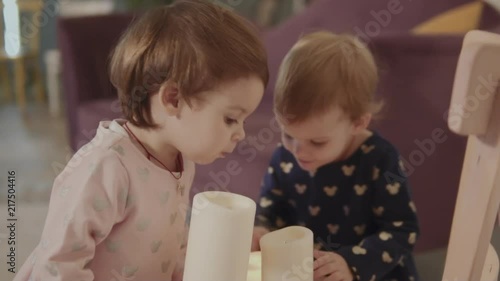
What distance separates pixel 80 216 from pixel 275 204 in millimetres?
372

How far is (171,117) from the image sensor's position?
63cm

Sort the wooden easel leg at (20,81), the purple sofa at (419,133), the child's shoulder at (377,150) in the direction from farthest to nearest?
the wooden easel leg at (20,81)
the purple sofa at (419,133)
the child's shoulder at (377,150)

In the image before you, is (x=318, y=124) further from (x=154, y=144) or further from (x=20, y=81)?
(x=20, y=81)

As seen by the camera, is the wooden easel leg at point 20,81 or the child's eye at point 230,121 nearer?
the child's eye at point 230,121

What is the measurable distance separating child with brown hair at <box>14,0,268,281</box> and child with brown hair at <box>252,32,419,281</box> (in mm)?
119

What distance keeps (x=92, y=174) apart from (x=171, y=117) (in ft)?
0.32

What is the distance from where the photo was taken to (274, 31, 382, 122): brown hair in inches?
28.9

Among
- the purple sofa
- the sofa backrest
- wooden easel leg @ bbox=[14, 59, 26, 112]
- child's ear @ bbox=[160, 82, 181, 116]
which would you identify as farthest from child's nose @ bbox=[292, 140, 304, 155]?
wooden easel leg @ bbox=[14, 59, 26, 112]

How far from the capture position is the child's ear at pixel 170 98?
604 millimetres

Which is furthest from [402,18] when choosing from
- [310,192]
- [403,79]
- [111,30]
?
[310,192]

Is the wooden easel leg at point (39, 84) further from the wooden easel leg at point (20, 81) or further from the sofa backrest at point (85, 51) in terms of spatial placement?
the sofa backrest at point (85, 51)

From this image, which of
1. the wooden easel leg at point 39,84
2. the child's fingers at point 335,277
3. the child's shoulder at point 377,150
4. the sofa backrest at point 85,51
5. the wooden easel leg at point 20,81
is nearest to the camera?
the child's fingers at point 335,277

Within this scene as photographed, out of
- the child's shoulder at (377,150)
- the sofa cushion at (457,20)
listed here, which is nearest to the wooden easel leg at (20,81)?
the sofa cushion at (457,20)

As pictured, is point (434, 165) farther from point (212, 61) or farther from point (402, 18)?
point (212, 61)
